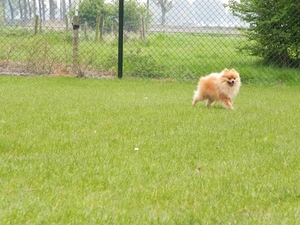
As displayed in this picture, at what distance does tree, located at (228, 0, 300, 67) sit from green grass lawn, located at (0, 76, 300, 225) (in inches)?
162

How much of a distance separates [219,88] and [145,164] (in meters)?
3.60

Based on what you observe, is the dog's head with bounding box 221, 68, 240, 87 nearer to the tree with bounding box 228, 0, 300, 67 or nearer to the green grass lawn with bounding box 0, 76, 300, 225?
the green grass lawn with bounding box 0, 76, 300, 225

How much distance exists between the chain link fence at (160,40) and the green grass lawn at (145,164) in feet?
12.2

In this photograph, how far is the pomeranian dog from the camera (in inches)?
260

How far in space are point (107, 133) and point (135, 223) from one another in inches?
80.8

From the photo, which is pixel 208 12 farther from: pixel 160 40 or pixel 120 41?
pixel 120 41

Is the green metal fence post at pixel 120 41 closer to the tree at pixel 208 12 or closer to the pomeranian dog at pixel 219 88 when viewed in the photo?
the tree at pixel 208 12

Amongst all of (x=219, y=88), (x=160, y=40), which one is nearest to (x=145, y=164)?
(x=219, y=88)

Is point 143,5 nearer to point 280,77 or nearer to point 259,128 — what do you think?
point 280,77

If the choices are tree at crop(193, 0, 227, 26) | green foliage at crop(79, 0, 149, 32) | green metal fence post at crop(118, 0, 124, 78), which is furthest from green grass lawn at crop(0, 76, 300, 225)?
green foliage at crop(79, 0, 149, 32)

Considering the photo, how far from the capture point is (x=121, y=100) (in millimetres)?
6633

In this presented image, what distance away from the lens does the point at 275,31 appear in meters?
9.95

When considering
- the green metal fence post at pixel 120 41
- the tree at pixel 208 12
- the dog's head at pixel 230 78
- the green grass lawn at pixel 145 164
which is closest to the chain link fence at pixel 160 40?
the tree at pixel 208 12

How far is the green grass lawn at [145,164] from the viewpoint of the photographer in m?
2.36
